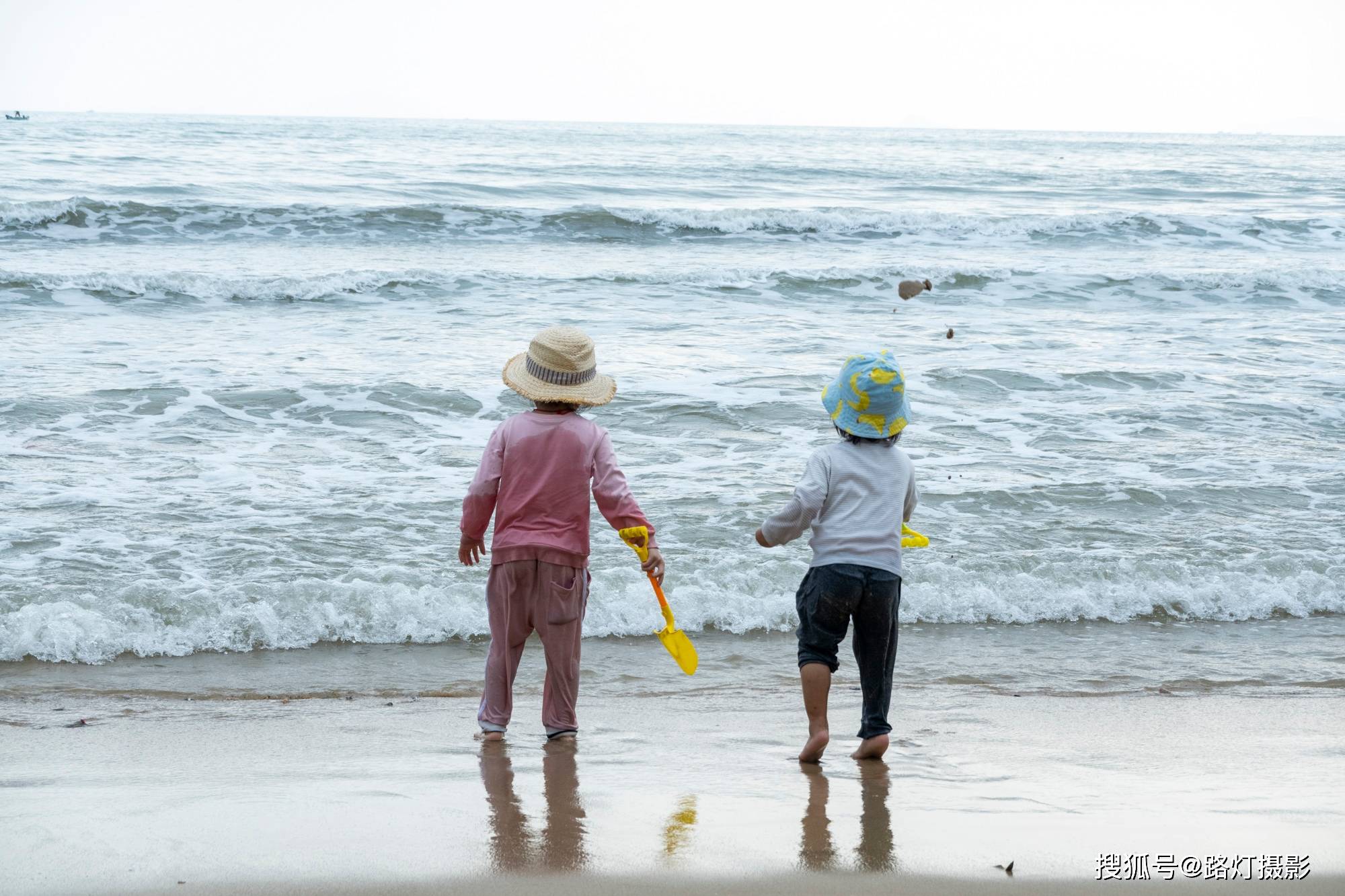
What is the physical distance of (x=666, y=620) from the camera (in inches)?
147

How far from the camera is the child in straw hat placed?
3666 millimetres

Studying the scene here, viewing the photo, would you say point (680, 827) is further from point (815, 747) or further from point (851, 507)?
point (851, 507)

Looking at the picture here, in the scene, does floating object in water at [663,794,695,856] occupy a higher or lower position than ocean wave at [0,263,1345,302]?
lower

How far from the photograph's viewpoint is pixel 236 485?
7004 millimetres

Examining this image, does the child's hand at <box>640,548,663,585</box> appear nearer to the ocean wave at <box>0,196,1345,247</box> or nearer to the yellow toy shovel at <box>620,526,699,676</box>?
the yellow toy shovel at <box>620,526,699,676</box>

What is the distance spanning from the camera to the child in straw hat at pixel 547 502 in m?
3.67

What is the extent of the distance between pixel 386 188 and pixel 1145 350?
47.6 ft

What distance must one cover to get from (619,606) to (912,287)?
11.0m

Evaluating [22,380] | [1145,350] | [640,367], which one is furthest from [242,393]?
[1145,350]

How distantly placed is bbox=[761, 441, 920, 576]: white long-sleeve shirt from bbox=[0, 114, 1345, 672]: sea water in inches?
64.4

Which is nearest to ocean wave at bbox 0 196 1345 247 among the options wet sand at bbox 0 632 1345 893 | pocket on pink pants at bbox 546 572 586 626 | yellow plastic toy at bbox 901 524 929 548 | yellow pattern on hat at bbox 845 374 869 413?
wet sand at bbox 0 632 1345 893

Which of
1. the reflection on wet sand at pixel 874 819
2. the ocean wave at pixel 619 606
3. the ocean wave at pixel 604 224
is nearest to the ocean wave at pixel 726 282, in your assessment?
the ocean wave at pixel 604 224

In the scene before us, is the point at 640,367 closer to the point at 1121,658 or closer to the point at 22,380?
the point at 22,380

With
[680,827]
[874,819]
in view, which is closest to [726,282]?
[874,819]
